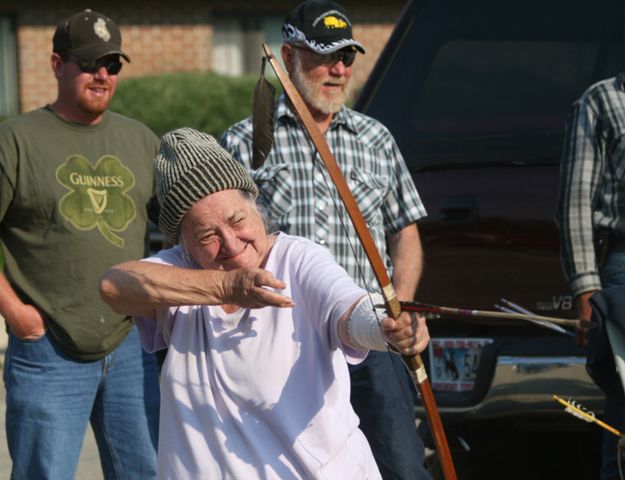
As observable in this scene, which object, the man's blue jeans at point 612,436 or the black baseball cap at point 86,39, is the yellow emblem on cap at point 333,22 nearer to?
the black baseball cap at point 86,39

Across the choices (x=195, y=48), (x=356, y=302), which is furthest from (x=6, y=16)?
(x=356, y=302)

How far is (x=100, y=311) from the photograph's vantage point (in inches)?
189

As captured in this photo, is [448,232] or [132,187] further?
[448,232]

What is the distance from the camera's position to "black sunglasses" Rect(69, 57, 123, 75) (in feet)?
16.1

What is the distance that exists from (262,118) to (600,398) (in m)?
1.73

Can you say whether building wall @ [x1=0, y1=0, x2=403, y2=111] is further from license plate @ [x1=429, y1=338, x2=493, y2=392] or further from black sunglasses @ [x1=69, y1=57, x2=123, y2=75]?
black sunglasses @ [x1=69, y1=57, x2=123, y2=75]

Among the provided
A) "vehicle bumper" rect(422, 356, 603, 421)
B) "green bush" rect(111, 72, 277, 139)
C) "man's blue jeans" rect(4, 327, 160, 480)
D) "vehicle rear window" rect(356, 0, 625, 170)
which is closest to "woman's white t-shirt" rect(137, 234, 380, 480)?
"man's blue jeans" rect(4, 327, 160, 480)

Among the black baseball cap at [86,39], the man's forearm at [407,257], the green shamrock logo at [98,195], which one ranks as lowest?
the man's forearm at [407,257]

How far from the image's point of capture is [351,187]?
4723 millimetres

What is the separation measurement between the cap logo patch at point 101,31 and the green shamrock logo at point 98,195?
410 mm

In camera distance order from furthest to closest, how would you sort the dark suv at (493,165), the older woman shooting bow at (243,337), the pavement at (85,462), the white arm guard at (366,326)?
the pavement at (85,462)
the dark suv at (493,165)
the older woman shooting bow at (243,337)
the white arm guard at (366,326)

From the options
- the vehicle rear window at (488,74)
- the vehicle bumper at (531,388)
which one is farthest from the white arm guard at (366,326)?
the vehicle rear window at (488,74)

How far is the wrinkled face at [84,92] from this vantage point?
488cm

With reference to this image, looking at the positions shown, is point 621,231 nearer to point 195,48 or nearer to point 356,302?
point 356,302
